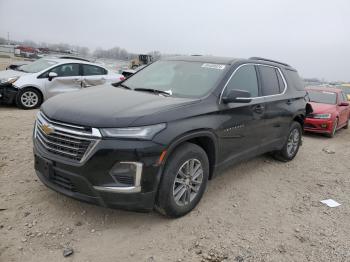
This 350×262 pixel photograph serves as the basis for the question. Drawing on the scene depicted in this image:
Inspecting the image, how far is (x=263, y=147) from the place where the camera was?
5352 mm

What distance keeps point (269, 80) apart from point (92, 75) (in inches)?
254

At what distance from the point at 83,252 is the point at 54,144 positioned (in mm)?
1109

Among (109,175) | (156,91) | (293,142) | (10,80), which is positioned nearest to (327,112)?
(293,142)

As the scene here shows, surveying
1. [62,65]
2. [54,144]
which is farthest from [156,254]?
[62,65]

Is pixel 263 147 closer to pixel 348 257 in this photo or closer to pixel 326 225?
pixel 326 225

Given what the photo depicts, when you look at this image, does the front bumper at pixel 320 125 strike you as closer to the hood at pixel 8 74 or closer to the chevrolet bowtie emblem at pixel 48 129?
the chevrolet bowtie emblem at pixel 48 129

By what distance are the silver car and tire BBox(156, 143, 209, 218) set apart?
5.56 meters

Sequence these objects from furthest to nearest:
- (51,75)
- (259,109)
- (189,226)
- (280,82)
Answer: (51,75), (280,82), (259,109), (189,226)

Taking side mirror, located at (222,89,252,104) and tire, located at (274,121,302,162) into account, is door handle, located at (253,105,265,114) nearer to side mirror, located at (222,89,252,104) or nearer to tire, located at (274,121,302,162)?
side mirror, located at (222,89,252,104)

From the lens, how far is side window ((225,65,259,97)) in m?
4.53

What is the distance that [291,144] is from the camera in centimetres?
648

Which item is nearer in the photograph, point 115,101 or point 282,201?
point 115,101

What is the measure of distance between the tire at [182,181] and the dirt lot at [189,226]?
183 mm

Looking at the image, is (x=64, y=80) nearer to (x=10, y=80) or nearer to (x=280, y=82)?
(x=10, y=80)
